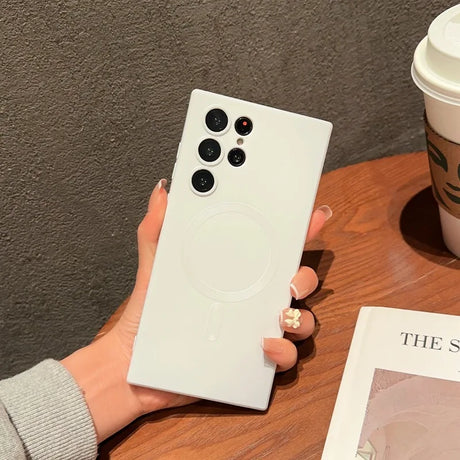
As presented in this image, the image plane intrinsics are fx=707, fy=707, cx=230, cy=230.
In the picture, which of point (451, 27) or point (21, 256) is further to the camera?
point (21, 256)

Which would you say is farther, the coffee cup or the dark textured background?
the dark textured background

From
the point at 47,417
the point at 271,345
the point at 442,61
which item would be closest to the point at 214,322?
the point at 271,345

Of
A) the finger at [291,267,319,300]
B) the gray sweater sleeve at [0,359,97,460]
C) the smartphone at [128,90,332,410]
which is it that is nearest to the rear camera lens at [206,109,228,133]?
the smartphone at [128,90,332,410]

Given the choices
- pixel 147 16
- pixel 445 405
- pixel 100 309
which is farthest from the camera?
pixel 100 309

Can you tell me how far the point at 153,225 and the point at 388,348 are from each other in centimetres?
21

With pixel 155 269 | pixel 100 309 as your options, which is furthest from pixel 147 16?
pixel 100 309

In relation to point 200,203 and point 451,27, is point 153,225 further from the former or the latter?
point 451,27

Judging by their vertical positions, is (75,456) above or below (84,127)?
below

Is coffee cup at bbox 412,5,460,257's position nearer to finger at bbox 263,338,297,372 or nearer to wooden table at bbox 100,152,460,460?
wooden table at bbox 100,152,460,460

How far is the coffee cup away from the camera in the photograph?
0.51 meters

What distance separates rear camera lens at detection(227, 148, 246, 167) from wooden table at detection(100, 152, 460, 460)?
0.16 m

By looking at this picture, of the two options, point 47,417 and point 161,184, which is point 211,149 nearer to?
point 161,184

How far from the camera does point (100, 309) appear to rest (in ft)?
2.72

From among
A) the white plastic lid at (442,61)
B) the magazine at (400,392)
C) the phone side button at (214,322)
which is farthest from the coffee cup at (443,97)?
the phone side button at (214,322)
